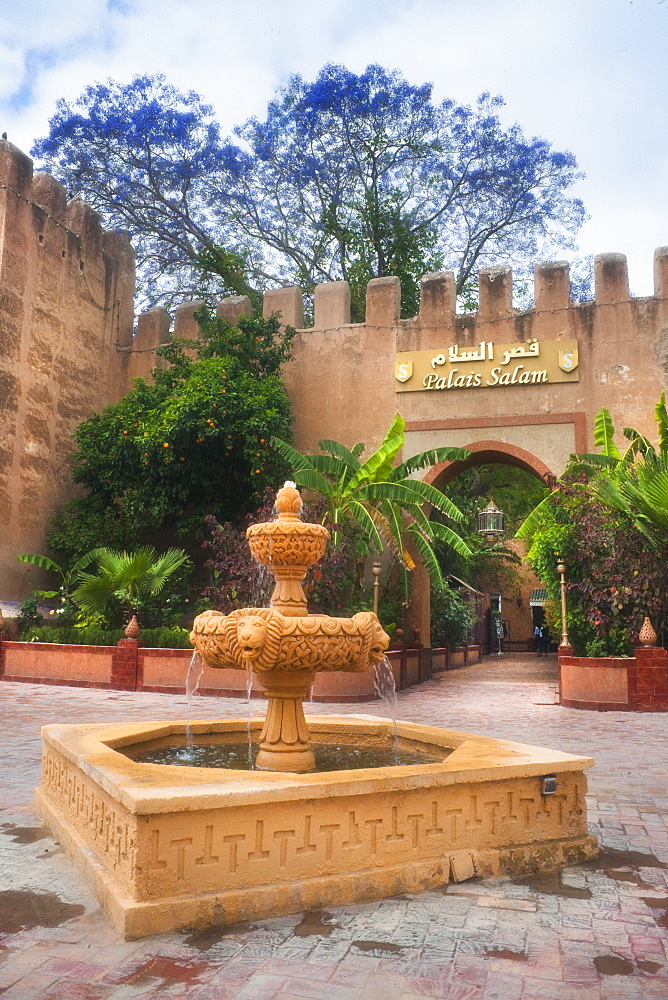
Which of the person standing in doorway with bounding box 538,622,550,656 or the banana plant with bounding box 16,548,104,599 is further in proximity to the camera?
the person standing in doorway with bounding box 538,622,550,656

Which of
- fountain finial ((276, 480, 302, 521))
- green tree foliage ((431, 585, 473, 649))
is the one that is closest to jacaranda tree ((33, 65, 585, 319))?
green tree foliage ((431, 585, 473, 649))

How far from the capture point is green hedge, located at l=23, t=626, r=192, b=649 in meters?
13.3

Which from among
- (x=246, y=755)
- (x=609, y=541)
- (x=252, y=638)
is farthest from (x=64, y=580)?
(x=252, y=638)

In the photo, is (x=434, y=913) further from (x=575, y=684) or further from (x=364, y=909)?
(x=575, y=684)

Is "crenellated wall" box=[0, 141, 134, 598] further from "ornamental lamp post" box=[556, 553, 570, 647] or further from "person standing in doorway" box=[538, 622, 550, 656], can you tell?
"person standing in doorway" box=[538, 622, 550, 656]

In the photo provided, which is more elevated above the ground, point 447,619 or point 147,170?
point 147,170

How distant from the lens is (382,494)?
13.6 metres

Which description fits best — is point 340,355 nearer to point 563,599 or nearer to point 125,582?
point 125,582

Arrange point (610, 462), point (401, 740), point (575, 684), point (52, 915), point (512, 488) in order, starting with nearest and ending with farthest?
1. point (52, 915)
2. point (401, 740)
3. point (575, 684)
4. point (610, 462)
5. point (512, 488)

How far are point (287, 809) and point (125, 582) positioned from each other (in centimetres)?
1091

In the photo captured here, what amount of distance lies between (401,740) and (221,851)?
2.50m

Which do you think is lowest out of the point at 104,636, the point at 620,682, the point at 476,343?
the point at 620,682

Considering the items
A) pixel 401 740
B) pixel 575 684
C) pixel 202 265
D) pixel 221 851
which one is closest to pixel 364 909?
pixel 221 851

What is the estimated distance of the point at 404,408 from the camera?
16344 millimetres
